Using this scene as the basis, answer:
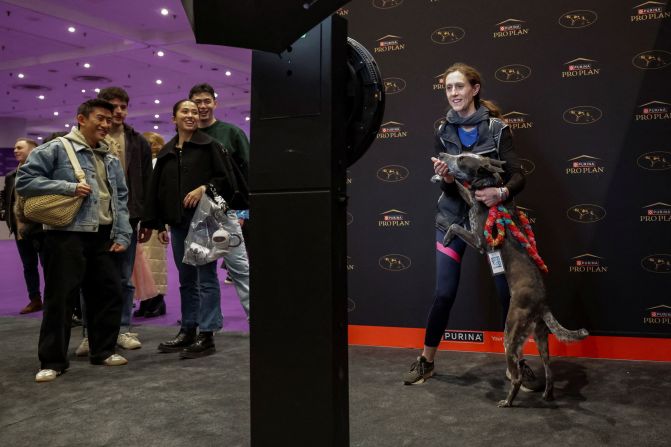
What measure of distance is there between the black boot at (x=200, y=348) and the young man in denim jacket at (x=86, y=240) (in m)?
0.43

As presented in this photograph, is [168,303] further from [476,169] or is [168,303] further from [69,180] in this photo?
[476,169]

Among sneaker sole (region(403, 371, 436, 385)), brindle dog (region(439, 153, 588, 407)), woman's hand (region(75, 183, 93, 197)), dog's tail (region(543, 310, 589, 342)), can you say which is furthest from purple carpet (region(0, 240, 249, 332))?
dog's tail (region(543, 310, 589, 342))

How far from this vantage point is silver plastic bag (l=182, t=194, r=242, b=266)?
13.7ft

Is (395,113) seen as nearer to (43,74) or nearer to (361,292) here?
(361,292)

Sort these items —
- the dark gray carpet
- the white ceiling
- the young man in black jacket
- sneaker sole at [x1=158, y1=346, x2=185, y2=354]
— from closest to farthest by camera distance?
the dark gray carpet
sneaker sole at [x1=158, y1=346, x2=185, y2=354]
the young man in black jacket
the white ceiling

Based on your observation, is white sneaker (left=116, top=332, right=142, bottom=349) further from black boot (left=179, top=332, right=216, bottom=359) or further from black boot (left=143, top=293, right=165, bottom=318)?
black boot (left=143, top=293, right=165, bottom=318)

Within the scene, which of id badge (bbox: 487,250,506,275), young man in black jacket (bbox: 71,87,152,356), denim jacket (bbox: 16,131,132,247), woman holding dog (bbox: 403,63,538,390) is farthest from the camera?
young man in black jacket (bbox: 71,87,152,356)

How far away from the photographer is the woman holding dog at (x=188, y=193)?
4309 millimetres

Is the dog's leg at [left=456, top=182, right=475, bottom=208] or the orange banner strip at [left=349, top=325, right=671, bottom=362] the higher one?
the dog's leg at [left=456, top=182, right=475, bottom=208]

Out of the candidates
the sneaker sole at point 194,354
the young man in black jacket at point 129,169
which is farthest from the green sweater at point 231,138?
the sneaker sole at point 194,354

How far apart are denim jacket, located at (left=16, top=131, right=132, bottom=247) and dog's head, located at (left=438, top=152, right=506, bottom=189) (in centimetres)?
227

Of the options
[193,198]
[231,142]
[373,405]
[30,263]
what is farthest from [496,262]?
[30,263]

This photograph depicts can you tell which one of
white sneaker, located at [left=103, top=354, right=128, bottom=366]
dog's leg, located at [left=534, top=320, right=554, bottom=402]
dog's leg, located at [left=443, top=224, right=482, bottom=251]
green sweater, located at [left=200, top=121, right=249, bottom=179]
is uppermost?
green sweater, located at [left=200, top=121, right=249, bottom=179]

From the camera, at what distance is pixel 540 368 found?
153 inches
